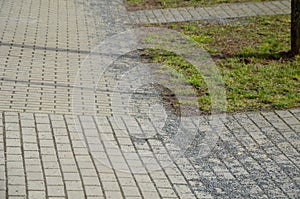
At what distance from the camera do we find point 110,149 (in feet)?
21.3

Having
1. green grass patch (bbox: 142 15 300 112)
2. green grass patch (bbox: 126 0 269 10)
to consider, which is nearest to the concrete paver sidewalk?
green grass patch (bbox: 142 15 300 112)

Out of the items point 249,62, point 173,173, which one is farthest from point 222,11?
point 173,173

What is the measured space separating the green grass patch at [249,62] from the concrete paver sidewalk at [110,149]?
481 mm

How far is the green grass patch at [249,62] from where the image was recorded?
26.5ft

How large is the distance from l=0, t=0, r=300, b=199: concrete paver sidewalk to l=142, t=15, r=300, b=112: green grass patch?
1.58ft

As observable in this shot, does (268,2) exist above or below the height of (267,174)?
below

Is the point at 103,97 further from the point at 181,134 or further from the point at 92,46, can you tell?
the point at 92,46

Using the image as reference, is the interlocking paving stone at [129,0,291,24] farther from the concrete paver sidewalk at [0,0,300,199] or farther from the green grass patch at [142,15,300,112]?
the concrete paver sidewalk at [0,0,300,199]

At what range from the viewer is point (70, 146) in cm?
647

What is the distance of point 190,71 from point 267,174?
3.15 metres

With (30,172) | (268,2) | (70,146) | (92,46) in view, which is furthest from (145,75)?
(268,2)

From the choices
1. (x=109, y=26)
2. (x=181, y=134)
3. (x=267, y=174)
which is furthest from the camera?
(x=109, y=26)

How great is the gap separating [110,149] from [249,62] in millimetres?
3576

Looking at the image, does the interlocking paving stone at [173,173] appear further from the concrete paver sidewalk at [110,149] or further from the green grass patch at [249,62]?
the green grass patch at [249,62]
